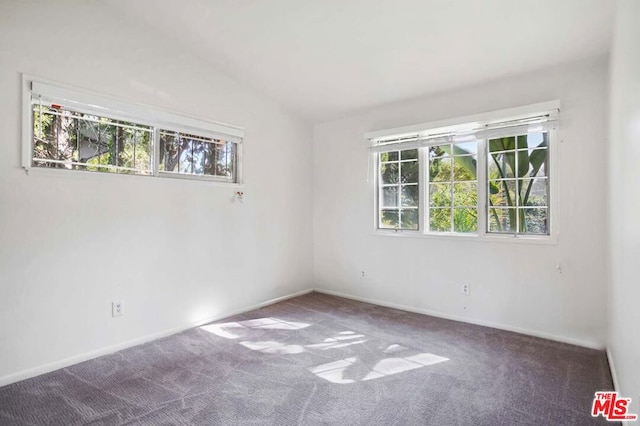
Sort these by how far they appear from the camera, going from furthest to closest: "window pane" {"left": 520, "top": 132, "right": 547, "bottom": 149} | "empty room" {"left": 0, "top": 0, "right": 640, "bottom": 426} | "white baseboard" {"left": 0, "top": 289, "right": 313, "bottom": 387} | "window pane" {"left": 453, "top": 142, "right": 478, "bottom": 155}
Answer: "window pane" {"left": 453, "top": 142, "right": 478, "bottom": 155}, "window pane" {"left": 520, "top": 132, "right": 547, "bottom": 149}, "white baseboard" {"left": 0, "top": 289, "right": 313, "bottom": 387}, "empty room" {"left": 0, "top": 0, "right": 640, "bottom": 426}

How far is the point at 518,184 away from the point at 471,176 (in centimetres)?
46

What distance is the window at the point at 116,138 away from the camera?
2590 mm

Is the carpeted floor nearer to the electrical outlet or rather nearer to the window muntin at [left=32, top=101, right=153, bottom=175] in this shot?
the electrical outlet

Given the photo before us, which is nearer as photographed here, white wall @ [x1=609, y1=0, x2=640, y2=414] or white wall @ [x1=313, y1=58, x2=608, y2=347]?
white wall @ [x1=609, y1=0, x2=640, y2=414]

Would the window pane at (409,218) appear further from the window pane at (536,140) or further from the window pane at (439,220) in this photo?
the window pane at (536,140)

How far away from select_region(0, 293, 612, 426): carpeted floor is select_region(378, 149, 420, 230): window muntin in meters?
1.33

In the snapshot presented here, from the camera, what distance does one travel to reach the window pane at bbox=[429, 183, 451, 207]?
3794 mm

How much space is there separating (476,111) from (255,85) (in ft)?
8.18

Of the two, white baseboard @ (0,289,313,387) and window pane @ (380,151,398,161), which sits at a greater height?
window pane @ (380,151,398,161)

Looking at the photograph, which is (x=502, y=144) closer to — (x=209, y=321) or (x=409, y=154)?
(x=409, y=154)

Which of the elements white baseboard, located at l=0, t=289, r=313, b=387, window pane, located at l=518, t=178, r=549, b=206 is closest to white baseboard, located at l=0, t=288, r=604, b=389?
white baseboard, located at l=0, t=289, r=313, b=387

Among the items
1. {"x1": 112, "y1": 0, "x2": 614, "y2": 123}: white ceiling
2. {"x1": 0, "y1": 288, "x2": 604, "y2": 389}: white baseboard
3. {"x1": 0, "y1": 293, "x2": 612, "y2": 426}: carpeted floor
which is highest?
{"x1": 112, "y1": 0, "x2": 614, "y2": 123}: white ceiling

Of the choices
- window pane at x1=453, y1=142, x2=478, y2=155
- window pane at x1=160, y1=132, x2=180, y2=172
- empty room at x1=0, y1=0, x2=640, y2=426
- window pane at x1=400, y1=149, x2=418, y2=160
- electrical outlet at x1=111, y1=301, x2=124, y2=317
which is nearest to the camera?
empty room at x1=0, y1=0, x2=640, y2=426

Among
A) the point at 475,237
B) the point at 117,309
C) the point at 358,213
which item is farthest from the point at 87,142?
the point at 475,237
